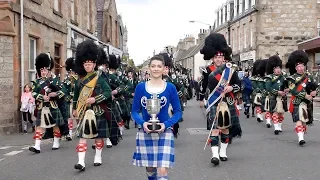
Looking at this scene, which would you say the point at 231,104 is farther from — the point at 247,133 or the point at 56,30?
the point at 56,30

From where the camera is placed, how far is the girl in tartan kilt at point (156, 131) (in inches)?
197

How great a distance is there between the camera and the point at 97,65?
7879 millimetres

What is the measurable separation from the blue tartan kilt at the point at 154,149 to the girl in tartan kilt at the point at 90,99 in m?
2.31

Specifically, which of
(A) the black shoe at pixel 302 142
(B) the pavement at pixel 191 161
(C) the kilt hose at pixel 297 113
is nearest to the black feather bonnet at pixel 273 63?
(B) the pavement at pixel 191 161

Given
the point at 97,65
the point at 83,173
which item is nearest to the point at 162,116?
the point at 83,173

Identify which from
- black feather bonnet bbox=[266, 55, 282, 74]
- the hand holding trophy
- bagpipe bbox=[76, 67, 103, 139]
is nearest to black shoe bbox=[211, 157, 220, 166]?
bagpipe bbox=[76, 67, 103, 139]

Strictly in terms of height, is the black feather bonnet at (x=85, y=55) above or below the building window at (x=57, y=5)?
below

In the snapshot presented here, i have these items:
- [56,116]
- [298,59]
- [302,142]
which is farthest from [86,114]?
[298,59]

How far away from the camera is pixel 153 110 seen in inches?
192

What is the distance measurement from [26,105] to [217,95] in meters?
7.11

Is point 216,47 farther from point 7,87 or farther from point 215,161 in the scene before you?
point 7,87

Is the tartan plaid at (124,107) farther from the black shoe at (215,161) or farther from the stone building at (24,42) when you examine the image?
the black shoe at (215,161)

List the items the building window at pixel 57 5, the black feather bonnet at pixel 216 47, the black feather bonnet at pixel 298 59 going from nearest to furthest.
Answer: the black feather bonnet at pixel 216 47 < the black feather bonnet at pixel 298 59 < the building window at pixel 57 5

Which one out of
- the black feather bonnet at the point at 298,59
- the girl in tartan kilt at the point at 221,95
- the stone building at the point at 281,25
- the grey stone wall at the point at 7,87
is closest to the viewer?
the girl in tartan kilt at the point at 221,95
